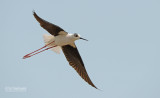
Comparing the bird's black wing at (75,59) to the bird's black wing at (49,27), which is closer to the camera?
the bird's black wing at (49,27)

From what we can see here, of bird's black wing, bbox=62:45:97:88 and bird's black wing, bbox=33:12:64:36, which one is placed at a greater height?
bird's black wing, bbox=33:12:64:36

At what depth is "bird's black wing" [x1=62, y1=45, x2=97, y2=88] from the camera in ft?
42.8

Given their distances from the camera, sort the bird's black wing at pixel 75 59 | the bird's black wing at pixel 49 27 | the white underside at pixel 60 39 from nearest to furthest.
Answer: the bird's black wing at pixel 49 27 → the white underside at pixel 60 39 → the bird's black wing at pixel 75 59

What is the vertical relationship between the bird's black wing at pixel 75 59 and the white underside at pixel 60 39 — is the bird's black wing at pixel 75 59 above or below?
below

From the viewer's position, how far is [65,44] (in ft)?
41.8

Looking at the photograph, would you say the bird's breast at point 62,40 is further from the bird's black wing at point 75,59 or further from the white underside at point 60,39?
the bird's black wing at point 75,59

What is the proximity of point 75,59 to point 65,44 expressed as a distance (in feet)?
2.38

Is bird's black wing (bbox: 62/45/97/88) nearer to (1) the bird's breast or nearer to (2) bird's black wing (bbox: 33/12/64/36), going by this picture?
(1) the bird's breast

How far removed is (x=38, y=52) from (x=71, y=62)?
1101 mm

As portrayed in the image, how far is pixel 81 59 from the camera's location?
13.3 meters

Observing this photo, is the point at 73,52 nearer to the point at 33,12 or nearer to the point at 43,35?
Answer: the point at 43,35

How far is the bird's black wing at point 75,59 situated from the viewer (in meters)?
13.0

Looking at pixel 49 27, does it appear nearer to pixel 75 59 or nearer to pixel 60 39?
pixel 60 39

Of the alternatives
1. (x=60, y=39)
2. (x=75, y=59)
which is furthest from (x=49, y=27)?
(x=75, y=59)
